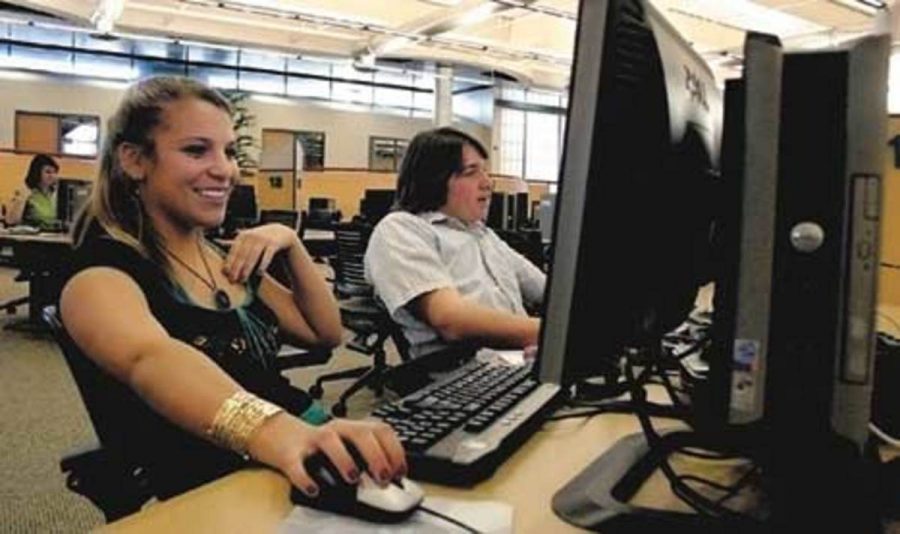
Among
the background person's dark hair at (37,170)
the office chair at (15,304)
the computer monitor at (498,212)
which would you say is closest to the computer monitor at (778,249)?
the computer monitor at (498,212)

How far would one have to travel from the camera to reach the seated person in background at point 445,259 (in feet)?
6.12

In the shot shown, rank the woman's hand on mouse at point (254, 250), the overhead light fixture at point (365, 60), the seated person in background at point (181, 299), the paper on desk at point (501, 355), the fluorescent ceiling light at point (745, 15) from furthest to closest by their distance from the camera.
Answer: the overhead light fixture at point (365, 60) < the fluorescent ceiling light at point (745, 15) < the paper on desk at point (501, 355) < the woman's hand on mouse at point (254, 250) < the seated person in background at point (181, 299)

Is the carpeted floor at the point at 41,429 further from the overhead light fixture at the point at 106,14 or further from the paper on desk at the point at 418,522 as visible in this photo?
the overhead light fixture at the point at 106,14

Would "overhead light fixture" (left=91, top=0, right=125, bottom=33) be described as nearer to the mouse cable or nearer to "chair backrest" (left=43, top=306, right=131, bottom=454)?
"chair backrest" (left=43, top=306, right=131, bottom=454)

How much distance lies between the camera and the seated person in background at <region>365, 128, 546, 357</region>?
186 centimetres

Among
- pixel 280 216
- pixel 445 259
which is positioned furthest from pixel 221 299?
pixel 280 216

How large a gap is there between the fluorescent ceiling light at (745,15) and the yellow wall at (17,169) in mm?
7143

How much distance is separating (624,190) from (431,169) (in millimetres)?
1449

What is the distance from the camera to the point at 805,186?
715mm

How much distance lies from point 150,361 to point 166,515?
1.01 feet

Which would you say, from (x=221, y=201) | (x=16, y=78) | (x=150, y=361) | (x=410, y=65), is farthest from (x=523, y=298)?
(x=16, y=78)

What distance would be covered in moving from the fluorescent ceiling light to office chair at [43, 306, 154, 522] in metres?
7.80

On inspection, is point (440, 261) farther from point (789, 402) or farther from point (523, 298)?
point (789, 402)

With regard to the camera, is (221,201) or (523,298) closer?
(221,201)
